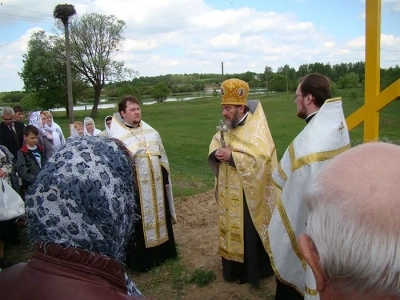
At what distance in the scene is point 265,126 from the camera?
142 inches

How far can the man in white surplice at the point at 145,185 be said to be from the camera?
4.01m

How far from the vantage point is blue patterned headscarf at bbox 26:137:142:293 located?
1134 mm

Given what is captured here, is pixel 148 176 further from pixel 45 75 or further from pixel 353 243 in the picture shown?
pixel 45 75

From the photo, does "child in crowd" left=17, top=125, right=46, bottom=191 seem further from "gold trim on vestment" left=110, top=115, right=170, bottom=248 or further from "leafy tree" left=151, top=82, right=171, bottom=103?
"leafy tree" left=151, top=82, right=171, bottom=103

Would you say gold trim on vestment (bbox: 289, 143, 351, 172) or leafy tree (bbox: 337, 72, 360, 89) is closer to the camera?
gold trim on vestment (bbox: 289, 143, 351, 172)

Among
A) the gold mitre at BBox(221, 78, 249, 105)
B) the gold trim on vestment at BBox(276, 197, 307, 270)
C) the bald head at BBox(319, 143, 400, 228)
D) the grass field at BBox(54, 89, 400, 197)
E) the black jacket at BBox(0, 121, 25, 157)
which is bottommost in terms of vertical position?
the grass field at BBox(54, 89, 400, 197)

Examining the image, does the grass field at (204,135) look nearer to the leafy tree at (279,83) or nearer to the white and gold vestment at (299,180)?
the white and gold vestment at (299,180)

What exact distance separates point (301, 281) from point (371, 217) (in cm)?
204

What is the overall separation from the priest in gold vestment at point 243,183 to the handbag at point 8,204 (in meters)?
2.25

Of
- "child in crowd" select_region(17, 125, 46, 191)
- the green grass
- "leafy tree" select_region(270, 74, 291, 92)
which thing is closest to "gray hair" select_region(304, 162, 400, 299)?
the green grass

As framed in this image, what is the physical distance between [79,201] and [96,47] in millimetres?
33358

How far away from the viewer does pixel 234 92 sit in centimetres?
354

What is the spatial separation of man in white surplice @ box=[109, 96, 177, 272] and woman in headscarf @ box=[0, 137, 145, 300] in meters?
2.76

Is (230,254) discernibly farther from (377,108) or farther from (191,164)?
(191,164)
